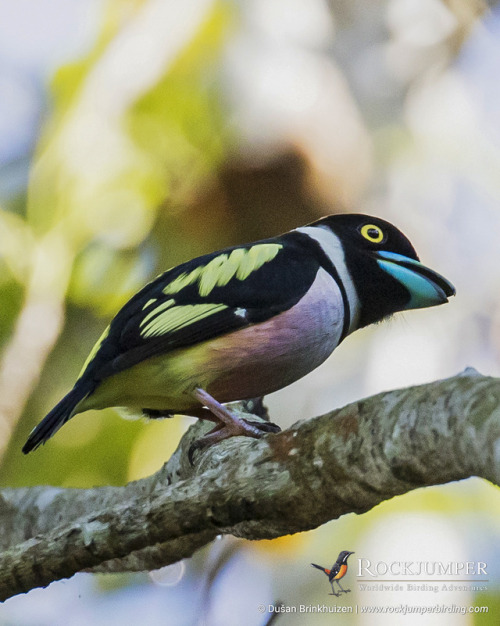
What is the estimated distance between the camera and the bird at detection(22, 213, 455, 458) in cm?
312

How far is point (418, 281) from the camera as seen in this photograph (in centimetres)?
331

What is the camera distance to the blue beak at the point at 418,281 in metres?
3.28

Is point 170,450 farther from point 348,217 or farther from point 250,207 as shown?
point 348,217

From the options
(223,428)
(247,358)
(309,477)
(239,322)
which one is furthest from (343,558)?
(309,477)

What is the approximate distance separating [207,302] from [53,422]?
28.7 inches

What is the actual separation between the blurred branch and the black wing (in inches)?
22.7

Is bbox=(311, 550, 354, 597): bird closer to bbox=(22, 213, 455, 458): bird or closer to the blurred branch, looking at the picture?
bbox=(22, 213, 455, 458): bird

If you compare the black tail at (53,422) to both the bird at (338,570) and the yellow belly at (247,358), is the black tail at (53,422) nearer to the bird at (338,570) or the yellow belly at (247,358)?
the yellow belly at (247,358)

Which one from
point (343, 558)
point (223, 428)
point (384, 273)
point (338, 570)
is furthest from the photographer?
point (343, 558)

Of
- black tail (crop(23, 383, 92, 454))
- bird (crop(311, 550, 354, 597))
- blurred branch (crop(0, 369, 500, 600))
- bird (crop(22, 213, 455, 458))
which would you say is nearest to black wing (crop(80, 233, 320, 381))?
bird (crop(22, 213, 455, 458))

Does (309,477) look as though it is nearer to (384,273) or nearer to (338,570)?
(384,273)

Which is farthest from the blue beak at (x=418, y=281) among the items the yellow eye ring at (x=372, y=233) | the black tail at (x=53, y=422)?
the black tail at (x=53, y=422)

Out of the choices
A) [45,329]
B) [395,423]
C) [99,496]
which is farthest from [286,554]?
[395,423]

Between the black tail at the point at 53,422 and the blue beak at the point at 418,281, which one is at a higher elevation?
the blue beak at the point at 418,281
